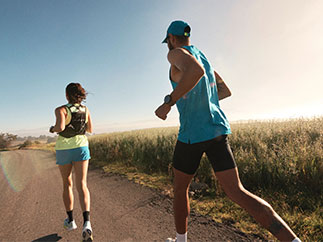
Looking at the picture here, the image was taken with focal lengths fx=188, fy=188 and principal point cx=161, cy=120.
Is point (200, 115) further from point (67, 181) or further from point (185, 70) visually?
point (67, 181)

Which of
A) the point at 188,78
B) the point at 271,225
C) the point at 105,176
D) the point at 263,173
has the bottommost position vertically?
the point at 105,176

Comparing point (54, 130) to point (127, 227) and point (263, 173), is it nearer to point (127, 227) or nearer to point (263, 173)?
point (127, 227)

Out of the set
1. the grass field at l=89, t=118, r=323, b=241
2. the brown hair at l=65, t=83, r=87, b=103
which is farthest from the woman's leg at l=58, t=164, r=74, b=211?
the grass field at l=89, t=118, r=323, b=241

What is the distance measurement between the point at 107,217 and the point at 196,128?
2577 millimetres

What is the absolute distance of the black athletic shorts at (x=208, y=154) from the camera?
1671 millimetres

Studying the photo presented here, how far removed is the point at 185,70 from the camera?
1517 millimetres

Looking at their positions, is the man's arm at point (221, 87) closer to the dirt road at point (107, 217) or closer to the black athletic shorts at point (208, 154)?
the black athletic shorts at point (208, 154)

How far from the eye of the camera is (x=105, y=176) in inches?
254

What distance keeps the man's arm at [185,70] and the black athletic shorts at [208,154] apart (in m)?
0.48

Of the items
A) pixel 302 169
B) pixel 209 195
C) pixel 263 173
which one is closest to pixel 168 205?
pixel 209 195

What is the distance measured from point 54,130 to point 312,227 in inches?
145

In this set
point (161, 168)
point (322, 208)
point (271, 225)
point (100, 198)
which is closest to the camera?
point (271, 225)

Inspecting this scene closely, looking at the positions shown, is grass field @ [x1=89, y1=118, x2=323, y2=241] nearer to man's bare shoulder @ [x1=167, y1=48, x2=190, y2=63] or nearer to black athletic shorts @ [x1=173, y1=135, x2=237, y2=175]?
black athletic shorts @ [x1=173, y1=135, x2=237, y2=175]

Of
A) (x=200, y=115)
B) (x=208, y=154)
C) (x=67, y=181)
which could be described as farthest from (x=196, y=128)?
(x=67, y=181)
